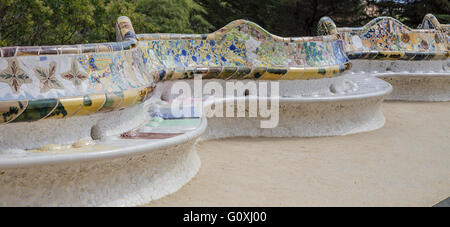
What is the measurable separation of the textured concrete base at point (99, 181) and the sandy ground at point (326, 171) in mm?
141

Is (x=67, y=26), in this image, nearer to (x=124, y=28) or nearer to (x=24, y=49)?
(x=124, y=28)

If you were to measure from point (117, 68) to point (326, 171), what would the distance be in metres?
1.89

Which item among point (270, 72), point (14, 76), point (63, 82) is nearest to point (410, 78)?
point (270, 72)

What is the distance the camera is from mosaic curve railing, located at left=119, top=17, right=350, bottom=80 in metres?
5.58

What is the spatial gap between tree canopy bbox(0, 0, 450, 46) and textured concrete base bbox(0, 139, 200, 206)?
5565 millimetres

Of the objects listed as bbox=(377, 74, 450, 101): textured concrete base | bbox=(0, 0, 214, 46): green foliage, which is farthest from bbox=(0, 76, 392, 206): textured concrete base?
bbox=(377, 74, 450, 101): textured concrete base

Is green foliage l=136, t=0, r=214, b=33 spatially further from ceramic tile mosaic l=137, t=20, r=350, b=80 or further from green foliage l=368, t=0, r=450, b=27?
ceramic tile mosaic l=137, t=20, r=350, b=80

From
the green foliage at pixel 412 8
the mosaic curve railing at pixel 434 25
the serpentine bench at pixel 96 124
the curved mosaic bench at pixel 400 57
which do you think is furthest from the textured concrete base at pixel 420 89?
the green foliage at pixel 412 8

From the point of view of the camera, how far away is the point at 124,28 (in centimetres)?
478

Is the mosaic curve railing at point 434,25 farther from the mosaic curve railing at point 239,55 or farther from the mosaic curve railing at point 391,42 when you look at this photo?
the mosaic curve railing at point 239,55

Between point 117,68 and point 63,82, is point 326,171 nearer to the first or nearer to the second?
point 117,68

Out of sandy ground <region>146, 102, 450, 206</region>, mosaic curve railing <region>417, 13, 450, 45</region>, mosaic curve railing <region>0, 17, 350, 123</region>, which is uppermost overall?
mosaic curve railing <region>0, 17, 350, 123</region>

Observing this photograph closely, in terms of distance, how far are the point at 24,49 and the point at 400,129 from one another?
15.0 feet
